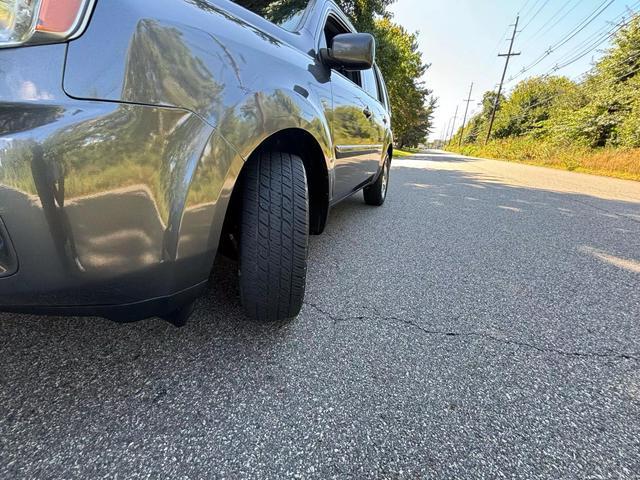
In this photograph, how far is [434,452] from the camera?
0.86 meters

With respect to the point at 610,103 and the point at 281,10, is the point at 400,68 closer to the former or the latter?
the point at 610,103

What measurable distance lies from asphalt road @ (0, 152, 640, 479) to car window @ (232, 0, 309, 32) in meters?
1.34

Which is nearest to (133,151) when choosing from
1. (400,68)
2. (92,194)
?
(92,194)

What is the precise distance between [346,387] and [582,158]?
1761 cm

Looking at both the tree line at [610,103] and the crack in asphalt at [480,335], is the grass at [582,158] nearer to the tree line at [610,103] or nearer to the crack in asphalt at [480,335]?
the tree line at [610,103]

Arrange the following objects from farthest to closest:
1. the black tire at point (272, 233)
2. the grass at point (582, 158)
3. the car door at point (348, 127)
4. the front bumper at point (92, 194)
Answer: the grass at point (582, 158)
the car door at point (348, 127)
the black tire at point (272, 233)
the front bumper at point (92, 194)

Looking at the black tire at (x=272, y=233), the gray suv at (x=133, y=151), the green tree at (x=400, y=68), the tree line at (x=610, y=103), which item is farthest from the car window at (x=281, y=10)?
the tree line at (x=610, y=103)

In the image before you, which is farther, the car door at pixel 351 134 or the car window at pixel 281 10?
the car door at pixel 351 134

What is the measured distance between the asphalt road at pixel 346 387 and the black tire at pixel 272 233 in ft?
0.71

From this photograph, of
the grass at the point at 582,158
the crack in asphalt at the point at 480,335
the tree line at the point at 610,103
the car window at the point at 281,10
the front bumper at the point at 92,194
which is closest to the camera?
the front bumper at the point at 92,194

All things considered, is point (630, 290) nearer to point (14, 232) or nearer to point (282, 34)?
point (282, 34)

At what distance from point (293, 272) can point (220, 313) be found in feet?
1.48

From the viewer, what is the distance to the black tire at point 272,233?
3.67 feet

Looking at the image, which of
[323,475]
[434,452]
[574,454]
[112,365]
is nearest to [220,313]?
[112,365]
